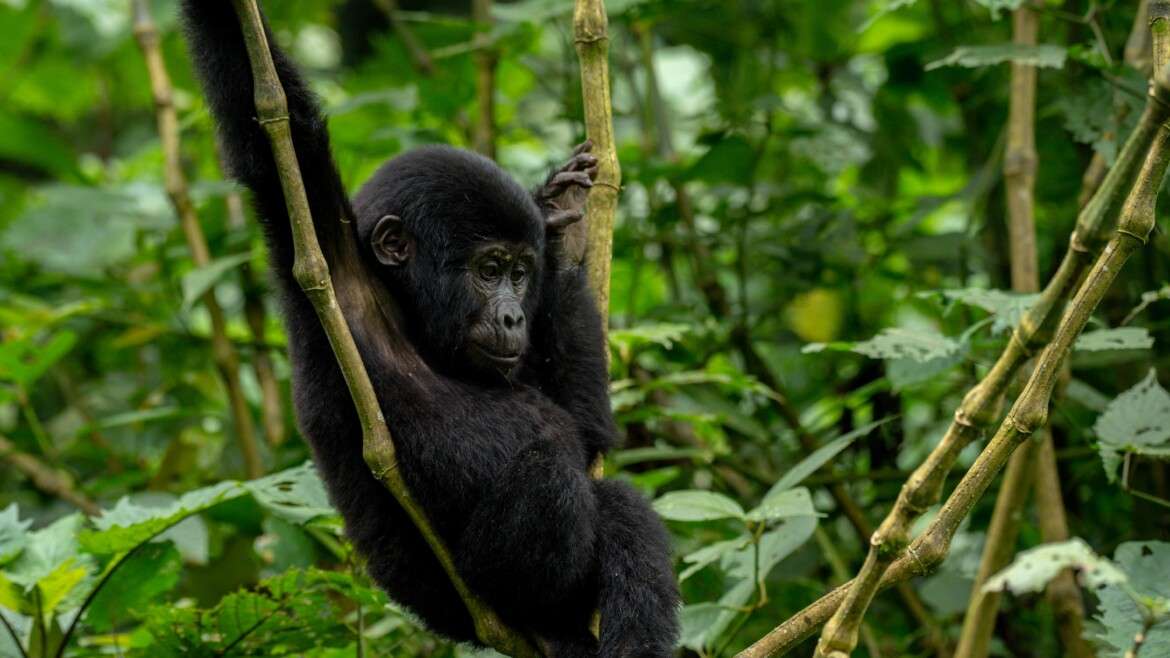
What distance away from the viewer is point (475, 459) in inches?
144

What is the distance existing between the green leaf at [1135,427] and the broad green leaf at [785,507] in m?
0.98

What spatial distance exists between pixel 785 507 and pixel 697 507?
36 centimetres

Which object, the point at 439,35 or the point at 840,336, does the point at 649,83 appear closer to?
the point at 439,35

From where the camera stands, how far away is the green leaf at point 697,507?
152 inches

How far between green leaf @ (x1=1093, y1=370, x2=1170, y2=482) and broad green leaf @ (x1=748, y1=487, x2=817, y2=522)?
0.98 meters

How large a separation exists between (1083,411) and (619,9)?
8.68 ft

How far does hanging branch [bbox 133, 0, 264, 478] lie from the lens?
241 inches

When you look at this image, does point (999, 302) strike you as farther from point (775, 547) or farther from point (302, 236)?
point (302, 236)

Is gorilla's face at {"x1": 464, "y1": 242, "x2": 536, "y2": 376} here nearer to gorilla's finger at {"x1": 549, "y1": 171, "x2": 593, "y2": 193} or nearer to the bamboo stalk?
gorilla's finger at {"x1": 549, "y1": 171, "x2": 593, "y2": 193}

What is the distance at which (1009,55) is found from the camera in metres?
4.52

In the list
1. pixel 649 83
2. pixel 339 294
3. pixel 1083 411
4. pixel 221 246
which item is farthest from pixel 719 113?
pixel 339 294

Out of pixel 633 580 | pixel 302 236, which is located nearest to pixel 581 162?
pixel 302 236

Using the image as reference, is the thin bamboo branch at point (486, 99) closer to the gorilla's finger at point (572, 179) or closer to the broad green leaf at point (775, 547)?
the gorilla's finger at point (572, 179)

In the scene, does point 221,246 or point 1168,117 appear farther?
point 221,246
